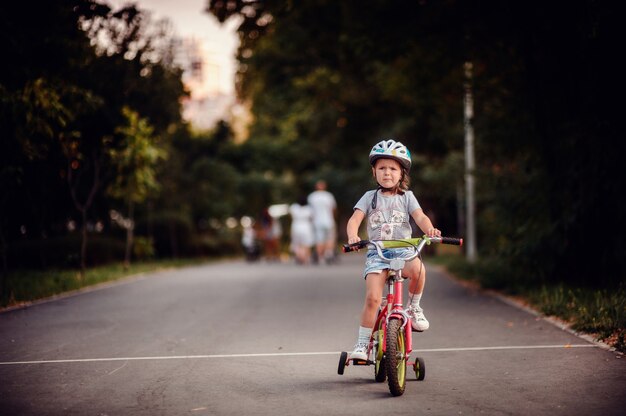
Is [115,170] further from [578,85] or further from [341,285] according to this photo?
[578,85]

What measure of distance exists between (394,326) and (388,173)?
3.77 ft

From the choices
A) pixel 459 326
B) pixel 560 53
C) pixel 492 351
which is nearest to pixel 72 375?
pixel 492 351

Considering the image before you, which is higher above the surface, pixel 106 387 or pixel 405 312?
pixel 405 312

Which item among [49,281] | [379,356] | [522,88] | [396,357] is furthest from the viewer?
[49,281]

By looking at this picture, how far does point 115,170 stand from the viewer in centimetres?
1788

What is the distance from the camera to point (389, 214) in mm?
6645

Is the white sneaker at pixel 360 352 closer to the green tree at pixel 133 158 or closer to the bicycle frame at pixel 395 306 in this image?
the bicycle frame at pixel 395 306

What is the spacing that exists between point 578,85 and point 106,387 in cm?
793

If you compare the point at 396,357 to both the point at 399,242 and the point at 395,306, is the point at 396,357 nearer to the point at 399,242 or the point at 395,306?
the point at 395,306

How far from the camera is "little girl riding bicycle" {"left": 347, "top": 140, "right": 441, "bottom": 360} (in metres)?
6.48

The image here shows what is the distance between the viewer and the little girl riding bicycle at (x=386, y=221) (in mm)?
6484

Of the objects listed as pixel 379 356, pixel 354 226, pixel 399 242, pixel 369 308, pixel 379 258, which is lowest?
pixel 379 356

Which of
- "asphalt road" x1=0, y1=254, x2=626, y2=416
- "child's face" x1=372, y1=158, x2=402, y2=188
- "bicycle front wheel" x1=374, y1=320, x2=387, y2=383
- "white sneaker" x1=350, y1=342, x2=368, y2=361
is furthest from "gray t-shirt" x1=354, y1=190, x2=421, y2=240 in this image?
"asphalt road" x1=0, y1=254, x2=626, y2=416

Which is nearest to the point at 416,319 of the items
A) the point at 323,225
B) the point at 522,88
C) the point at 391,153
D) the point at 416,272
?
the point at 416,272
